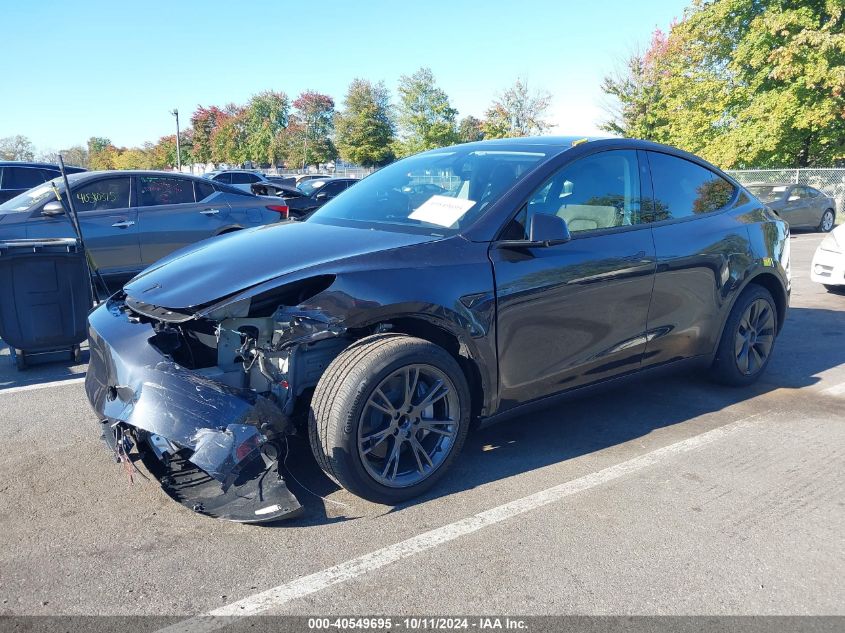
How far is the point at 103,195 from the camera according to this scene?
25.3 feet

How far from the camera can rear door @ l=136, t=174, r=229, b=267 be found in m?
7.88

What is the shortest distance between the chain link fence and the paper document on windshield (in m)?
21.7

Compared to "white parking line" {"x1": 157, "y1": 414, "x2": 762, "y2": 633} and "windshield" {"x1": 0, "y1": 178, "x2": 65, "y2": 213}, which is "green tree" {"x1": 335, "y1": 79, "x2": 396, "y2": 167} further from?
"white parking line" {"x1": 157, "y1": 414, "x2": 762, "y2": 633}

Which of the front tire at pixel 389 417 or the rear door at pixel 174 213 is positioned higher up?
the rear door at pixel 174 213

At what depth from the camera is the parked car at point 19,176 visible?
11461mm

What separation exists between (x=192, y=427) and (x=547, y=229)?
1.88 metres

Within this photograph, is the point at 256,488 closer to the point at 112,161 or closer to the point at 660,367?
the point at 660,367

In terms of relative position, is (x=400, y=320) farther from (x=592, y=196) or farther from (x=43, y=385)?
(x=43, y=385)

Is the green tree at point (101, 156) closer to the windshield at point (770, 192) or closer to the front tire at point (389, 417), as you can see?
the windshield at point (770, 192)

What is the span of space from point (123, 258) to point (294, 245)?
522cm

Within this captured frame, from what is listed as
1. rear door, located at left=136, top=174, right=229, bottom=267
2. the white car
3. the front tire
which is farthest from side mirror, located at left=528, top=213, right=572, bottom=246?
the white car

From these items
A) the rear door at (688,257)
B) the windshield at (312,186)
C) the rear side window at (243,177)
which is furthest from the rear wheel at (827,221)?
the rear side window at (243,177)

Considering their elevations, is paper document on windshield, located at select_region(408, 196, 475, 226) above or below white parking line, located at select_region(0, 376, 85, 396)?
above

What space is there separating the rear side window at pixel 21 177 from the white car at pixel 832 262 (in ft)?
41.0
